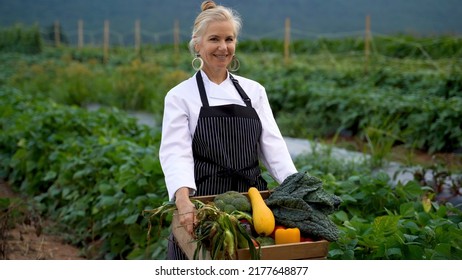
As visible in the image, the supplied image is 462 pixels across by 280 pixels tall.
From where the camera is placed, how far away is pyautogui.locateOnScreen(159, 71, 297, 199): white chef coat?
7.05 feet

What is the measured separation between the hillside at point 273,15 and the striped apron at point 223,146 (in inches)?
327

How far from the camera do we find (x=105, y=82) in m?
9.50

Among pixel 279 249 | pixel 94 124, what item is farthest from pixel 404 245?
pixel 94 124

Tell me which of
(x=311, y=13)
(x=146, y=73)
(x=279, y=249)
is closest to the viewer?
(x=279, y=249)

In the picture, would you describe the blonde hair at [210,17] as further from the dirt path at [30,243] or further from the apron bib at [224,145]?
the dirt path at [30,243]

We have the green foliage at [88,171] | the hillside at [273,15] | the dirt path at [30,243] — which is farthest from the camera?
the hillside at [273,15]

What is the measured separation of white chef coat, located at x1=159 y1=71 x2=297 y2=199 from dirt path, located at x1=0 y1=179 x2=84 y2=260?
1.67 m

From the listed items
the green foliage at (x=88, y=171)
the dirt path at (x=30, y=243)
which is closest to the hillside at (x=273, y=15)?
the green foliage at (x=88, y=171)

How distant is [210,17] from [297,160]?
3.00 m

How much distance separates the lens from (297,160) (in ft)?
16.7

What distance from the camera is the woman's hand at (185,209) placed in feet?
6.38

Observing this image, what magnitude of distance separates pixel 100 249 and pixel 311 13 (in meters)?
13.1

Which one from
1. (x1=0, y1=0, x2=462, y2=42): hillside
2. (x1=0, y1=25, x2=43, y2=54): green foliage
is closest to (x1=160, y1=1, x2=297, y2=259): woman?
(x1=0, y1=0, x2=462, y2=42): hillside
